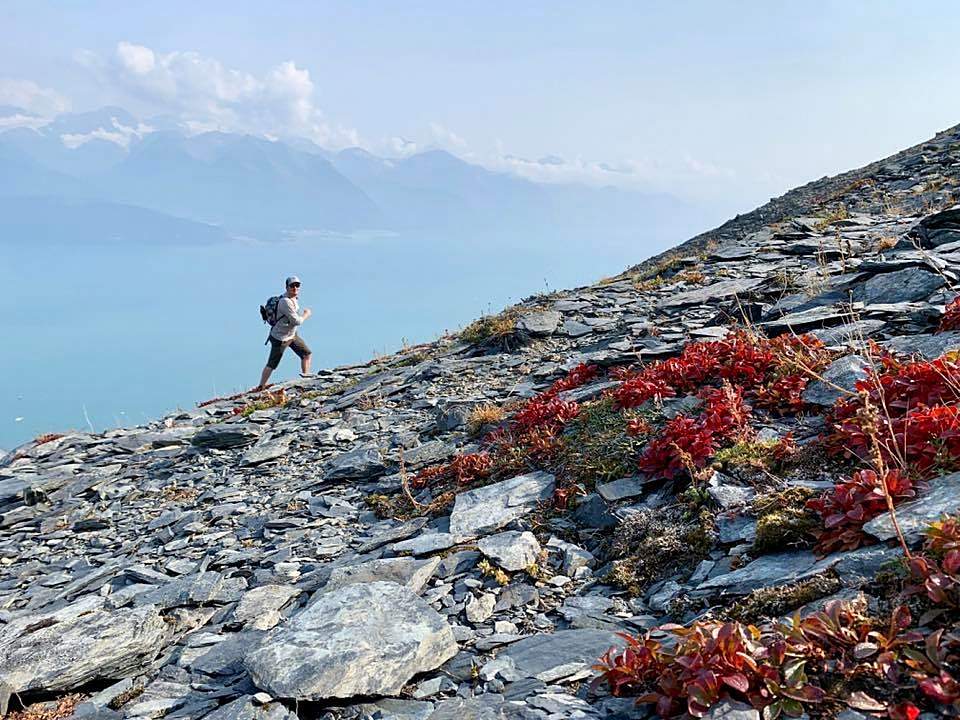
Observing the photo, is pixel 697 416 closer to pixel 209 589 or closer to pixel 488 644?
pixel 488 644

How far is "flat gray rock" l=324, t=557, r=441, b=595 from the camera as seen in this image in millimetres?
6086

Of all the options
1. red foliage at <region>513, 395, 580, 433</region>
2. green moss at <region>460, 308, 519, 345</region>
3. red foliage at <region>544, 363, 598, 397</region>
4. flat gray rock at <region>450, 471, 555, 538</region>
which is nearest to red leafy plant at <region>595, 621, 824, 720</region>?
flat gray rock at <region>450, 471, 555, 538</region>

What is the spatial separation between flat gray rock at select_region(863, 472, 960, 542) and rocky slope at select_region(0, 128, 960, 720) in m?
0.02

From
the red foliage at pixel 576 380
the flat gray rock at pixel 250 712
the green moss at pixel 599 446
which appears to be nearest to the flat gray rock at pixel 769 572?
the green moss at pixel 599 446

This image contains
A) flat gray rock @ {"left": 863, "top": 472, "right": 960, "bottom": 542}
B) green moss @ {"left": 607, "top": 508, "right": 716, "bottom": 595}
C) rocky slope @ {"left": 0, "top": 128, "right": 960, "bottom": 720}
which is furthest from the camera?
green moss @ {"left": 607, "top": 508, "right": 716, "bottom": 595}

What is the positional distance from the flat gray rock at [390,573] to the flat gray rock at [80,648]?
1581 millimetres

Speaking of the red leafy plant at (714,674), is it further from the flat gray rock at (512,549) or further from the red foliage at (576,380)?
the red foliage at (576,380)

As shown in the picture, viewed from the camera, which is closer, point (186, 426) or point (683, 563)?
point (683, 563)

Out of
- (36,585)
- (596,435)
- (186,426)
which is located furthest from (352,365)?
(596,435)

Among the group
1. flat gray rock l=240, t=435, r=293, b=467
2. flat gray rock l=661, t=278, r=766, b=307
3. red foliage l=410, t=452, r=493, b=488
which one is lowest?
red foliage l=410, t=452, r=493, b=488

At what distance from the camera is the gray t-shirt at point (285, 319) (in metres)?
19.8

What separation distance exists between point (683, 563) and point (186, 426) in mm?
15913

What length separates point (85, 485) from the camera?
13164 mm

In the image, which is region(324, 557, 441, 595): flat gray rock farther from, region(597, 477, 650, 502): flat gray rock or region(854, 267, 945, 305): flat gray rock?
region(854, 267, 945, 305): flat gray rock
